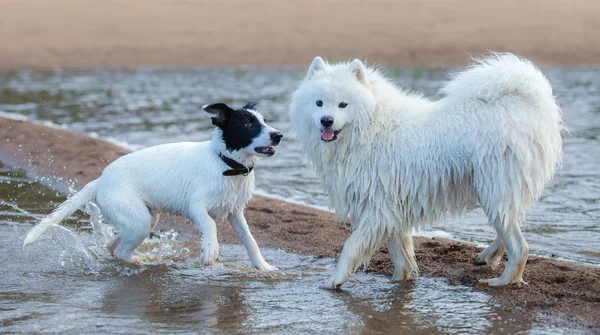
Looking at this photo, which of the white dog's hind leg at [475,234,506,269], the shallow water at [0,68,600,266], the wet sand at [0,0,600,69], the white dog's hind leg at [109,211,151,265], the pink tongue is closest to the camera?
Answer: the pink tongue

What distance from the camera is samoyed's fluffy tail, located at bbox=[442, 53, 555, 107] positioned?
6.19 meters

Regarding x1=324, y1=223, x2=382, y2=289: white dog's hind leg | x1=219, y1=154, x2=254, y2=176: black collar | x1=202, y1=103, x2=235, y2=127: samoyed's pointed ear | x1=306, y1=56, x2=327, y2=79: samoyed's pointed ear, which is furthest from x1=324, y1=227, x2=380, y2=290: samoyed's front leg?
x1=202, y1=103, x2=235, y2=127: samoyed's pointed ear

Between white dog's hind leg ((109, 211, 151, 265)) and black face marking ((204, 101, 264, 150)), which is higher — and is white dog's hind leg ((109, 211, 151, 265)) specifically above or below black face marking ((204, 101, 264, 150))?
below

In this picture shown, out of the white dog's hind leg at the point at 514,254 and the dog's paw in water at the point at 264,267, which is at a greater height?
the white dog's hind leg at the point at 514,254

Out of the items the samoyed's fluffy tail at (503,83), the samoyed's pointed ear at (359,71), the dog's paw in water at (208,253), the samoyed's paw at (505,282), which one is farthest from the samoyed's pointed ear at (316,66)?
the samoyed's paw at (505,282)

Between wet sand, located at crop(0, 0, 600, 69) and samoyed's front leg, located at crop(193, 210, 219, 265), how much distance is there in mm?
26634

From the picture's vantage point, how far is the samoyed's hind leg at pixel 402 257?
6.66 metres

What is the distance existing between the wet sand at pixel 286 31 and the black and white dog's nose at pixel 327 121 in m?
26.6

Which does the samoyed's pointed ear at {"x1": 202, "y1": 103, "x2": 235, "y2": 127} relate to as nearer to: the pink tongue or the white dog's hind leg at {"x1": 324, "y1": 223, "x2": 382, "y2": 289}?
the pink tongue

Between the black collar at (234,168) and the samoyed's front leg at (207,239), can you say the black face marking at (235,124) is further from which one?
the samoyed's front leg at (207,239)

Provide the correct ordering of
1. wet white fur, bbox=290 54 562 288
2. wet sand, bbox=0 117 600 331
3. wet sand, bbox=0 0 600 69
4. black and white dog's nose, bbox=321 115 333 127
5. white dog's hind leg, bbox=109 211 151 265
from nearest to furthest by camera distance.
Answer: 1. wet sand, bbox=0 117 600 331
2. wet white fur, bbox=290 54 562 288
3. black and white dog's nose, bbox=321 115 333 127
4. white dog's hind leg, bbox=109 211 151 265
5. wet sand, bbox=0 0 600 69

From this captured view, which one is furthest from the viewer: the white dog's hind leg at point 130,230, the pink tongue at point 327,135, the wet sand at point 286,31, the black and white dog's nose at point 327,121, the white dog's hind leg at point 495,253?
the wet sand at point 286,31

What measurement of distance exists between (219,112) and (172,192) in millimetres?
830

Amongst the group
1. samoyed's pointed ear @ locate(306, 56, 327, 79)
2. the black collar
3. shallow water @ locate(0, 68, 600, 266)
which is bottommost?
shallow water @ locate(0, 68, 600, 266)
